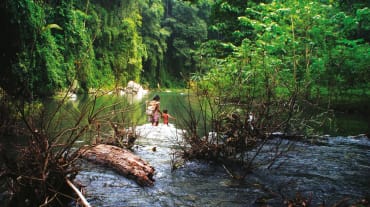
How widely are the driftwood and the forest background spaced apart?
1.69 meters

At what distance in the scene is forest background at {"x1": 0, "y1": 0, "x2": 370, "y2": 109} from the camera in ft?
37.3

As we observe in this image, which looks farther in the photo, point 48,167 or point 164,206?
point 164,206

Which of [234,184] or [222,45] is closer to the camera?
[234,184]

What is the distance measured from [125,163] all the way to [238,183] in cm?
211

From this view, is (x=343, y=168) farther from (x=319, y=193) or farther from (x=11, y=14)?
(x=11, y=14)

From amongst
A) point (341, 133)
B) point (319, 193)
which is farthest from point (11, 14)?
point (341, 133)

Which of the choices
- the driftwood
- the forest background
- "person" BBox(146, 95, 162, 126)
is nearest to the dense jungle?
the forest background

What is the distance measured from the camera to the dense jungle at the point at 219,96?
423 centimetres

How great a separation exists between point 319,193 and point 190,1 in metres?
6.51

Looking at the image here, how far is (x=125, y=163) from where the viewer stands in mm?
6254

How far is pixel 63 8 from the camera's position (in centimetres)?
2411

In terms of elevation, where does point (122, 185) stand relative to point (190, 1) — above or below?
below

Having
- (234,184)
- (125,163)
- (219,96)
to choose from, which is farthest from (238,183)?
(125,163)

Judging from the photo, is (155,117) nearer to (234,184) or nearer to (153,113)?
(153,113)
